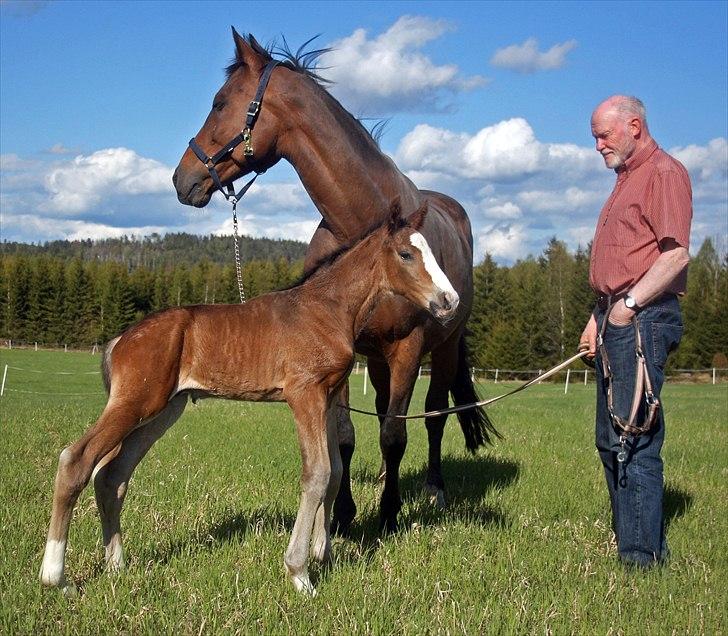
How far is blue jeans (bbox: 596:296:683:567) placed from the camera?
16.4 feet

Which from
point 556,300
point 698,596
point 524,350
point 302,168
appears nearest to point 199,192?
point 302,168

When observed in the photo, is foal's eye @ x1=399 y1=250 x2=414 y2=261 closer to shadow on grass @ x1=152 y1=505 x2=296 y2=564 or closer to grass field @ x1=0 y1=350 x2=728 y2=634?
grass field @ x1=0 y1=350 x2=728 y2=634

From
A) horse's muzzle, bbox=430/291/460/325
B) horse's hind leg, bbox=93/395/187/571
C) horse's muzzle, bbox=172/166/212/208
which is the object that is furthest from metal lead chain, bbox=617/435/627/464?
horse's muzzle, bbox=172/166/212/208

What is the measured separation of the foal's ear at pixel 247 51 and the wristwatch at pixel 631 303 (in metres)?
3.08

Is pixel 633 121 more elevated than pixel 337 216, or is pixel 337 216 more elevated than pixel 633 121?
pixel 633 121

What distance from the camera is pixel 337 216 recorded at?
5766 mm

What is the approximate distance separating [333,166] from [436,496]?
3488 millimetres

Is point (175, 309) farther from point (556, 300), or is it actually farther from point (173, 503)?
point (556, 300)

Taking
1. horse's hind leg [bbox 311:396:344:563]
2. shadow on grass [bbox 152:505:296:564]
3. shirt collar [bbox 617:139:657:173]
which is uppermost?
shirt collar [bbox 617:139:657:173]

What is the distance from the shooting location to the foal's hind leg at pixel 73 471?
415cm

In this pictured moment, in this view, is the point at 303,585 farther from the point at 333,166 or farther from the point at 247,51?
the point at 247,51

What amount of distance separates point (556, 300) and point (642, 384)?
62.2 m

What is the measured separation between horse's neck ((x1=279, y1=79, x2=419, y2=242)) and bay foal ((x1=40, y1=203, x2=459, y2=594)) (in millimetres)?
779

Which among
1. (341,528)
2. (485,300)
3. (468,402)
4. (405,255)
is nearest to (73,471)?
(405,255)
